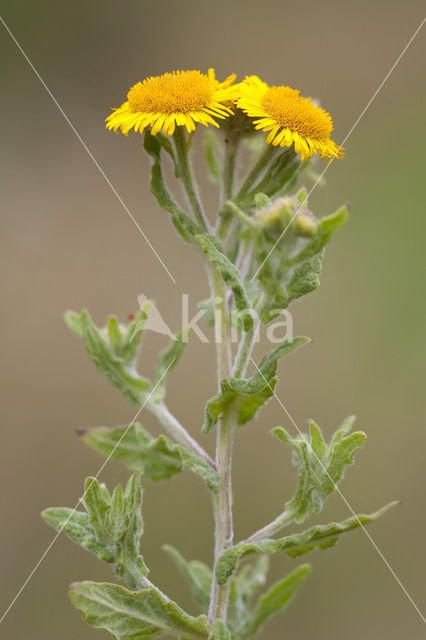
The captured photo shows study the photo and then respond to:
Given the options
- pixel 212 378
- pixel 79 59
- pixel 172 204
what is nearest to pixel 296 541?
pixel 172 204

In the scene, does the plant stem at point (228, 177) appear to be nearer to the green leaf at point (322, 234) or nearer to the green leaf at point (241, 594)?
the green leaf at point (322, 234)

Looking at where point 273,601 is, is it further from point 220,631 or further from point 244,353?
point 244,353

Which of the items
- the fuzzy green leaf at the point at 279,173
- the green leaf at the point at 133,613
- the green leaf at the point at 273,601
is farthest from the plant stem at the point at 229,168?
the green leaf at the point at 273,601

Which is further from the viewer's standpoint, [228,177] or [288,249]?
[228,177]

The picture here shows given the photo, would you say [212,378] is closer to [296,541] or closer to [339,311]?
[339,311]

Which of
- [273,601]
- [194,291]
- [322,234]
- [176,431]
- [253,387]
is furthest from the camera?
[194,291]

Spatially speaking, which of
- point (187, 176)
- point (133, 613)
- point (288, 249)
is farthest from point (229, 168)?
point (133, 613)

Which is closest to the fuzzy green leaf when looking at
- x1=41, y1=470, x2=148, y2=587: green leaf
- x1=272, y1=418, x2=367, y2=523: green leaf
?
x1=272, y1=418, x2=367, y2=523: green leaf

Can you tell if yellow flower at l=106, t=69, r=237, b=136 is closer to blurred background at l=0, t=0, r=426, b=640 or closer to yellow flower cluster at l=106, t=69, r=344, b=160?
yellow flower cluster at l=106, t=69, r=344, b=160
